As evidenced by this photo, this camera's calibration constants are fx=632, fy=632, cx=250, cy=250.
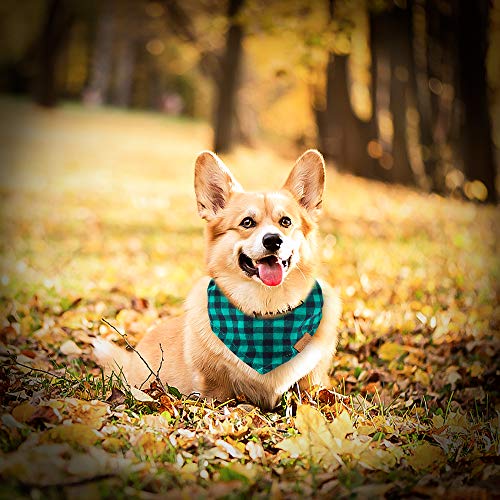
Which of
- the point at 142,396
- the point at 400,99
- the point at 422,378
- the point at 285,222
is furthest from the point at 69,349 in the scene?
the point at 400,99

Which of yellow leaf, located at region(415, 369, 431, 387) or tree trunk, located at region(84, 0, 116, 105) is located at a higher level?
tree trunk, located at region(84, 0, 116, 105)

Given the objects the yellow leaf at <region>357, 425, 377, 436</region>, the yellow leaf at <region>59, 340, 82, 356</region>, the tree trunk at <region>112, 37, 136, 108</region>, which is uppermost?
the tree trunk at <region>112, 37, 136, 108</region>

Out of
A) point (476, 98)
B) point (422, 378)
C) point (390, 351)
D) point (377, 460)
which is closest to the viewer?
point (377, 460)

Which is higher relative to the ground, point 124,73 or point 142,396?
point 124,73

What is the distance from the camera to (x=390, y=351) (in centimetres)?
475

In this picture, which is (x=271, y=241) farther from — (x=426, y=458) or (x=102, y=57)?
(x=102, y=57)

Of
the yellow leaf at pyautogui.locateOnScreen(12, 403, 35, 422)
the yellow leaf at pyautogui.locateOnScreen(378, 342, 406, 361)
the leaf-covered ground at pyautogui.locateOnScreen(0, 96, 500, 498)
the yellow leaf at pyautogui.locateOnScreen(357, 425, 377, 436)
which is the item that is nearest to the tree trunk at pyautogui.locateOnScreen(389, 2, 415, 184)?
the leaf-covered ground at pyautogui.locateOnScreen(0, 96, 500, 498)

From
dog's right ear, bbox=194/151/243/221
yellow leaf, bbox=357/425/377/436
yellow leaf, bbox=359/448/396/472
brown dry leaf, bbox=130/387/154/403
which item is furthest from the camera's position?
dog's right ear, bbox=194/151/243/221

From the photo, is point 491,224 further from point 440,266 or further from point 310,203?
point 310,203

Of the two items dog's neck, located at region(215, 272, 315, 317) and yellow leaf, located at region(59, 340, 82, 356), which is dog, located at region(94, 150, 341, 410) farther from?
yellow leaf, located at region(59, 340, 82, 356)

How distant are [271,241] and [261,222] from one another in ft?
0.74

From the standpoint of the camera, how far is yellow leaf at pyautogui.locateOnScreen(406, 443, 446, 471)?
2.82 meters

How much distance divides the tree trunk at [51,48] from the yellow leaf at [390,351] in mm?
20341

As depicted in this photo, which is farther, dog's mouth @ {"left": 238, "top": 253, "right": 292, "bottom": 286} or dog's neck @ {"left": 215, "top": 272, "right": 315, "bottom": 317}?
dog's neck @ {"left": 215, "top": 272, "right": 315, "bottom": 317}
